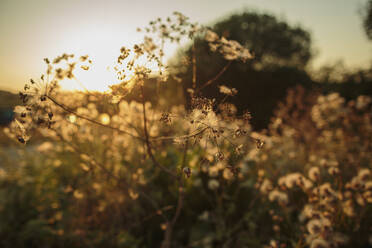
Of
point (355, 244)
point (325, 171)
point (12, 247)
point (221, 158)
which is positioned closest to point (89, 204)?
point (12, 247)

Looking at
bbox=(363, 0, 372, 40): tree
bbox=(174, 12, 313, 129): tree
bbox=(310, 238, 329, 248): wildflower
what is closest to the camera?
bbox=(310, 238, 329, 248): wildflower

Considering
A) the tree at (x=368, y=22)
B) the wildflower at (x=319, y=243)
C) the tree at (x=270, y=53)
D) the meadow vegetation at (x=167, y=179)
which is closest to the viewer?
the meadow vegetation at (x=167, y=179)

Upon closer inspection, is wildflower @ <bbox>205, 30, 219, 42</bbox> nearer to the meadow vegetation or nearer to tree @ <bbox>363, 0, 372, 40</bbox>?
the meadow vegetation

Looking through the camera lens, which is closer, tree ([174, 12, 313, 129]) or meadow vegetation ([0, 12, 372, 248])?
meadow vegetation ([0, 12, 372, 248])

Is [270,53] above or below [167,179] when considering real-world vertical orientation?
above

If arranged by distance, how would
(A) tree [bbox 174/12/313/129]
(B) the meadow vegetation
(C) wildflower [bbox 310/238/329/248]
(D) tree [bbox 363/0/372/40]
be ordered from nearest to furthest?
(B) the meadow vegetation < (C) wildflower [bbox 310/238/329/248] < (D) tree [bbox 363/0/372/40] < (A) tree [bbox 174/12/313/129]

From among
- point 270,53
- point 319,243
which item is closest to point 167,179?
point 319,243

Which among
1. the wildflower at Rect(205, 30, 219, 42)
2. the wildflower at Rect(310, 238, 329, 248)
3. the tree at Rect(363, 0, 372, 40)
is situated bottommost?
the wildflower at Rect(310, 238, 329, 248)

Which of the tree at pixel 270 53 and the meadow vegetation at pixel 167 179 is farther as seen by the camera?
the tree at pixel 270 53

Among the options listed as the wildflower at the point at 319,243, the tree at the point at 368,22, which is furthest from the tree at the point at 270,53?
the wildflower at the point at 319,243

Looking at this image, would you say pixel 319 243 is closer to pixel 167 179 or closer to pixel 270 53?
pixel 167 179

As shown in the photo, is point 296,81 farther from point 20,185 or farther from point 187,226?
point 20,185

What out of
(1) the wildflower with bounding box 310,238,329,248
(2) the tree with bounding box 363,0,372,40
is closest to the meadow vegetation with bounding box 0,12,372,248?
(1) the wildflower with bounding box 310,238,329,248

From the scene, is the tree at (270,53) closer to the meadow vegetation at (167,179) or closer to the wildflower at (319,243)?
the meadow vegetation at (167,179)
